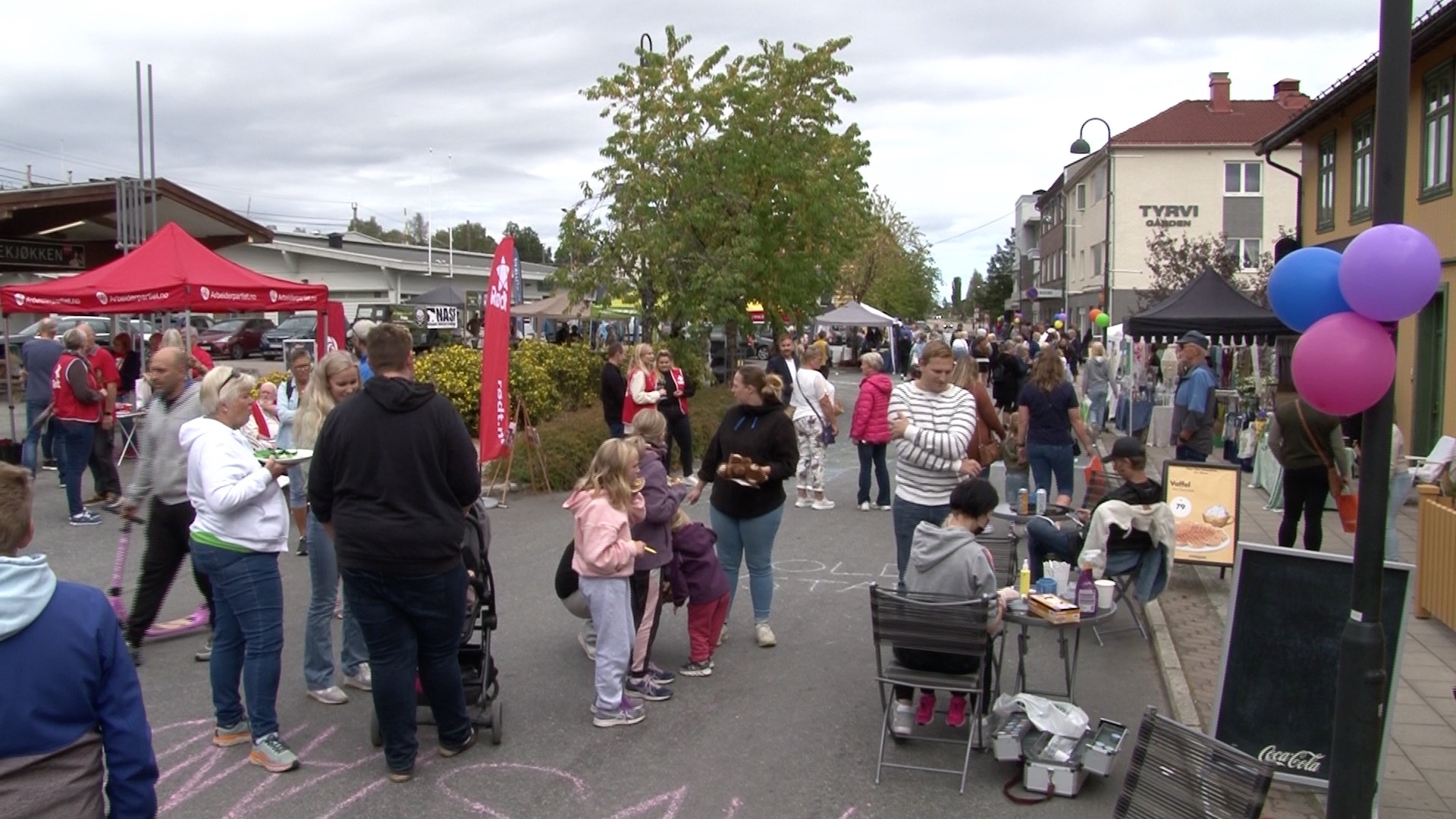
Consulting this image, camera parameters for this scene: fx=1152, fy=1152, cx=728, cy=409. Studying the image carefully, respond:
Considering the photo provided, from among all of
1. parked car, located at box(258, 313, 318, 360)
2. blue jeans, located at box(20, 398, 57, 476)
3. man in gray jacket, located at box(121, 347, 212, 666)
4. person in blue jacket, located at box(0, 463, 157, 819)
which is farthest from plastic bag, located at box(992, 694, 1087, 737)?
parked car, located at box(258, 313, 318, 360)

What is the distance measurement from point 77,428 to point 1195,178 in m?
41.8

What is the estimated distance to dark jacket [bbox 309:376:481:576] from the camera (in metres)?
4.54

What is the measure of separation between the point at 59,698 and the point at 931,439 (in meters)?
4.71

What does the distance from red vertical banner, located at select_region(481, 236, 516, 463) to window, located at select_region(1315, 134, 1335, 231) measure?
1477 centimetres

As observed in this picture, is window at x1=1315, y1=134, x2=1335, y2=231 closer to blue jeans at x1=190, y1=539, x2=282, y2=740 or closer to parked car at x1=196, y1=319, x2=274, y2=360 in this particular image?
blue jeans at x1=190, y1=539, x2=282, y2=740

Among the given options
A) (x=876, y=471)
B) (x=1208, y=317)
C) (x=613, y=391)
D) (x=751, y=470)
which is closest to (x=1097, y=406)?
(x=1208, y=317)

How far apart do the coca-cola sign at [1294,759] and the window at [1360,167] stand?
14959 millimetres

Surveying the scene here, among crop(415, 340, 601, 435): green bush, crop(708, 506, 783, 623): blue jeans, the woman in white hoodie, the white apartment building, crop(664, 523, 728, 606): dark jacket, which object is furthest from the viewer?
the white apartment building

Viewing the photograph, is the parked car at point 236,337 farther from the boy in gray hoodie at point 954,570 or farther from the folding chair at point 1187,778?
the folding chair at point 1187,778

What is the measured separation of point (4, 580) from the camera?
2.54 m

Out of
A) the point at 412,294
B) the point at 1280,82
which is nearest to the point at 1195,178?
the point at 1280,82

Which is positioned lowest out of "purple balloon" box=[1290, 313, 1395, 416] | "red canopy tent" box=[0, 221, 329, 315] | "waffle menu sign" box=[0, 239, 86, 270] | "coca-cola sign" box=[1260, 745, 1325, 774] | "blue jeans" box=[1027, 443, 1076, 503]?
"coca-cola sign" box=[1260, 745, 1325, 774]

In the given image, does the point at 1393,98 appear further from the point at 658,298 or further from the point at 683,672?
the point at 658,298

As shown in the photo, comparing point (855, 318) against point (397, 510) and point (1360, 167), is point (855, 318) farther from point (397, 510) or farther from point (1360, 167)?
point (397, 510)
